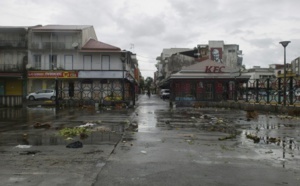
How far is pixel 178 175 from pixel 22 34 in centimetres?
4716

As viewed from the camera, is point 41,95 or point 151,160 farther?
point 41,95

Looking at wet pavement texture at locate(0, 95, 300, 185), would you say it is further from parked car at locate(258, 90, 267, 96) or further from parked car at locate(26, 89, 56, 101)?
parked car at locate(26, 89, 56, 101)

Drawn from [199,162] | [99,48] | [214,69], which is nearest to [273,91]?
[214,69]

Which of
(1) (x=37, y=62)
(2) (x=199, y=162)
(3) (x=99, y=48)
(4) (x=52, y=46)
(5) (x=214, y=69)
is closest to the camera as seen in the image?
(2) (x=199, y=162)

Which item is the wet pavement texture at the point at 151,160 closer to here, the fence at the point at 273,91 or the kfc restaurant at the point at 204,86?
the fence at the point at 273,91

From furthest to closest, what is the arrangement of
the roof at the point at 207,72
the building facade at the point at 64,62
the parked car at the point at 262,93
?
1. the building facade at the point at 64,62
2. the roof at the point at 207,72
3. the parked car at the point at 262,93

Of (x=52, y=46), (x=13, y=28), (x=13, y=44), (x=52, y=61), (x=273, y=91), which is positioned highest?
(x=13, y=28)

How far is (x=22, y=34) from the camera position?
49656mm

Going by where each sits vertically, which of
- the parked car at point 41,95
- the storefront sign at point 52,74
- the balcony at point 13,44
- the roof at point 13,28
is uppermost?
the roof at point 13,28

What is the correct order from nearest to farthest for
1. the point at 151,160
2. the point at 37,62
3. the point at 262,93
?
the point at 151,160 → the point at 262,93 → the point at 37,62

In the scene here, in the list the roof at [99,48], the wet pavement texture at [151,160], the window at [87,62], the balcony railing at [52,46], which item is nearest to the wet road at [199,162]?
the wet pavement texture at [151,160]

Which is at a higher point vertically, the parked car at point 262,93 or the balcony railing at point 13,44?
the balcony railing at point 13,44

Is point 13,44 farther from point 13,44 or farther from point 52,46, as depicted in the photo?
point 52,46

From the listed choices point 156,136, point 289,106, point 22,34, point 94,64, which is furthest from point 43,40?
point 156,136
